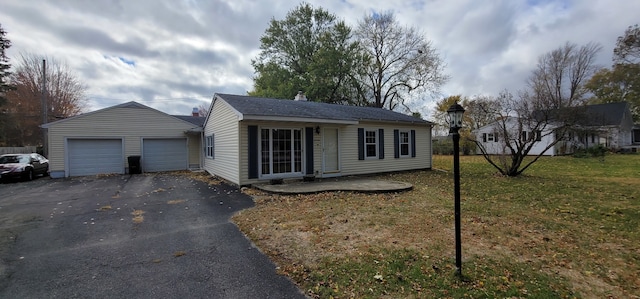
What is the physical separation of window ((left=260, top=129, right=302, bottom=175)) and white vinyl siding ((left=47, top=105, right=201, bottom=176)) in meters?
8.91

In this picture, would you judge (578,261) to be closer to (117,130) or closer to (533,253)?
(533,253)

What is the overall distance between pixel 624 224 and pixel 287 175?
843cm

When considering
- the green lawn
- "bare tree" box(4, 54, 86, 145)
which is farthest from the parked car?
the green lawn

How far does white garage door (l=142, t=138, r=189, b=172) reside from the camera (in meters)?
15.1

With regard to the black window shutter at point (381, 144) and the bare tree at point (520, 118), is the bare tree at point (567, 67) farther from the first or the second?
the black window shutter at point (381, 144)

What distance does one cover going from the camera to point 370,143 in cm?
1231

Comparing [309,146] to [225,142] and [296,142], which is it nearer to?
[296,142]

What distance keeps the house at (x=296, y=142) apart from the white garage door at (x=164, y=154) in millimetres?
3183

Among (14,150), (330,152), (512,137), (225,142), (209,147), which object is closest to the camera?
(225,142)

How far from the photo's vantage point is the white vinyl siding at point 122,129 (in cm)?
1295

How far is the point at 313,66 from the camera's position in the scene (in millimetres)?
24328

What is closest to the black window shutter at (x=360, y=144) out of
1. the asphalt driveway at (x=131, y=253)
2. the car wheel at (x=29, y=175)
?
the asphalt driveway at (x=131, y=253)

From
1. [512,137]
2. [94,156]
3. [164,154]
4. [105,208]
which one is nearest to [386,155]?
[512,137]

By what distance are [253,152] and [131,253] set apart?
5.49 meters
